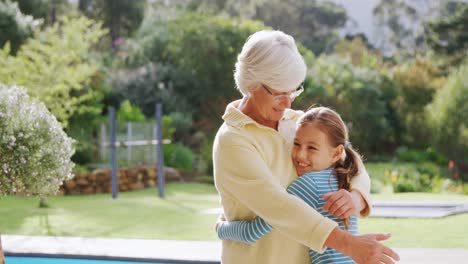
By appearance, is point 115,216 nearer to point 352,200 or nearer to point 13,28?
point 13,28

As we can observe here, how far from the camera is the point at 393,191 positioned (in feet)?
34.0

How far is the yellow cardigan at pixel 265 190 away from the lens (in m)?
1.54

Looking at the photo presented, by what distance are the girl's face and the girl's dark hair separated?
0.01m

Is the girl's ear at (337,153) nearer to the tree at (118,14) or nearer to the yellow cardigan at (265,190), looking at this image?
the yellow cardigan at (265,190)

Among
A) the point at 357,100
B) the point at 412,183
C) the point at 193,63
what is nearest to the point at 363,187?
the point at 412,183

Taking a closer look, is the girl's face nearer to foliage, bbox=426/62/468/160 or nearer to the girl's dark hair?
the girl's dark hair

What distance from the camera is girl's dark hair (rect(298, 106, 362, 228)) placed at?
1.74 meters

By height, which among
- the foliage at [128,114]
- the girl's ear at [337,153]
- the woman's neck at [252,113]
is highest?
the woman's neck at [252,113]

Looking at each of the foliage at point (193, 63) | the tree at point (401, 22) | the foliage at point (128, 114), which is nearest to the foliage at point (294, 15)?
the tree at point (401, 22)

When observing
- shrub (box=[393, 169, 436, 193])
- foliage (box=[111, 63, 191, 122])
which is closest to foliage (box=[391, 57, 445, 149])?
shrub (box=[393, 169, 436, 193])

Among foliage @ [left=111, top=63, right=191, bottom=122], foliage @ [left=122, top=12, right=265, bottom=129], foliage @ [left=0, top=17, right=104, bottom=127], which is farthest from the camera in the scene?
foliage @ [left=122, top=12, right=265, bottom=129]

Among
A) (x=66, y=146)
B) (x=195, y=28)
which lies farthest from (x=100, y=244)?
(x=195, y=28)

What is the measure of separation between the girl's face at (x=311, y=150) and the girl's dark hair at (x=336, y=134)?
1cm

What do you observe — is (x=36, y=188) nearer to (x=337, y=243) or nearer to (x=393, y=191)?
(x=337, y=243)
